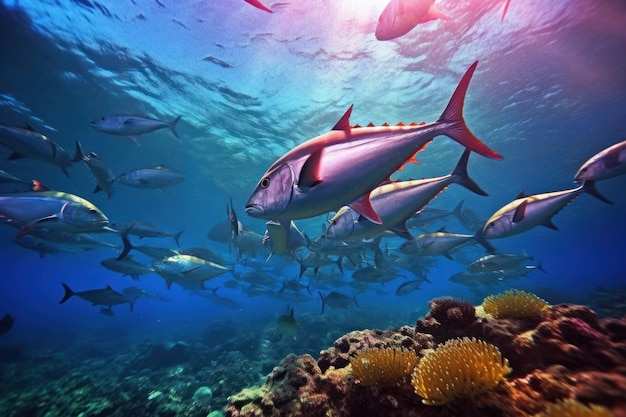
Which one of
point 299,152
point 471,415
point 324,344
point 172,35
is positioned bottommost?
point 324,344

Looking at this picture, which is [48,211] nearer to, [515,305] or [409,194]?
[409,194]

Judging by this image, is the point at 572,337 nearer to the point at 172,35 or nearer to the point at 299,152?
the point at 299,152

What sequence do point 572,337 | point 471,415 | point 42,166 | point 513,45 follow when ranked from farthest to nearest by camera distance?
point 42,166
point 513,45
point 572,337
point 471,415

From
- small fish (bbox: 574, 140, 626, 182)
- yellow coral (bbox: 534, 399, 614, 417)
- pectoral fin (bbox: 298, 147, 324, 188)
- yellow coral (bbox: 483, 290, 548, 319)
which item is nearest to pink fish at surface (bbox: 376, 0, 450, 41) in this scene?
pectoral fin (bbox: 298, 147, 324, 188)

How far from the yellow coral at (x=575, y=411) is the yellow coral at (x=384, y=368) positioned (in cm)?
118

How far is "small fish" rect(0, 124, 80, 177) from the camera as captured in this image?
5.10 meters

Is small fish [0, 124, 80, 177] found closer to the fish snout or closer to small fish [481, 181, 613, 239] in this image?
the fish snout

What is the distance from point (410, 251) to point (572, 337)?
4.80 metres

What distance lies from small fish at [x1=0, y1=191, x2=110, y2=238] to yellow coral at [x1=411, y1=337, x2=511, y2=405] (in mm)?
5063

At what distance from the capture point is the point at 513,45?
12102 millimetres

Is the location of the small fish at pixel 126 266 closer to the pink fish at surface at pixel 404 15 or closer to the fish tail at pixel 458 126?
the pink fish at surface at pixel 404 15

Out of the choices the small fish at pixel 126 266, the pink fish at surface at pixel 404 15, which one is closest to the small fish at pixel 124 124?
the pink fish at surface at pixel 404 15

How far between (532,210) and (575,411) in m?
3.38

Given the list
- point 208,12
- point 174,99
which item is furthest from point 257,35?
point 174,99
